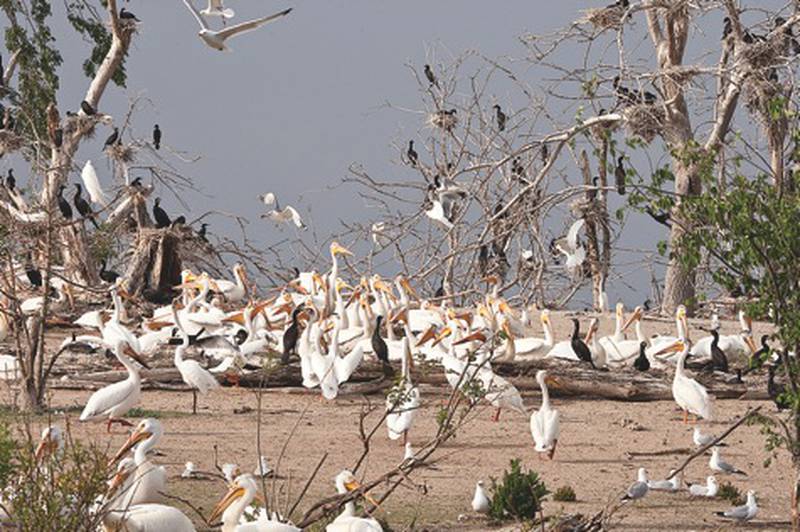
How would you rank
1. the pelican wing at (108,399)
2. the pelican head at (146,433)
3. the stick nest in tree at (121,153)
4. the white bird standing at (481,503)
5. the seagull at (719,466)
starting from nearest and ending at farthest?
the pelican head at (146,433), the white bird standing at (481,503), the seagull at (719,466), the pelican wing at (108,399), the stick nest in tree at (121,153)

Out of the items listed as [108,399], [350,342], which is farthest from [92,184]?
[108,399]

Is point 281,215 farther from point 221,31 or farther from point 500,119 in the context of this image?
point 221,31

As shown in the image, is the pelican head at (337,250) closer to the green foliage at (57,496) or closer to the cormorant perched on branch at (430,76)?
the cormorant perched on branch at (430,76)

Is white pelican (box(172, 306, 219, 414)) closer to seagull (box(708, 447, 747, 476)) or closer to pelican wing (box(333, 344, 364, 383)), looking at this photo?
pelican wing (box(333, 344, 364, 383))

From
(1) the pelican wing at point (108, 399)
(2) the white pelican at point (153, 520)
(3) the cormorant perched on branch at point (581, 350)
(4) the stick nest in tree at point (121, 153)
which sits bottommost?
(2) the white pelican at point (153, 520)

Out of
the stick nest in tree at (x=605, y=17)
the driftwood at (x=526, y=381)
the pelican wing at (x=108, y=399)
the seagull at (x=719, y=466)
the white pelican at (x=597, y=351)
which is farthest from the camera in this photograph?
the stick nest in tree at (x=605, y=17)

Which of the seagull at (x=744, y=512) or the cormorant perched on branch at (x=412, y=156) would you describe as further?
the cormorant perched on branch at (x=412, y=156)

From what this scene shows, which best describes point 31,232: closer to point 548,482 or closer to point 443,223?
point 548,482

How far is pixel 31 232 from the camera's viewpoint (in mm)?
16031

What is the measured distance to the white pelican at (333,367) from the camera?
16.1 meters

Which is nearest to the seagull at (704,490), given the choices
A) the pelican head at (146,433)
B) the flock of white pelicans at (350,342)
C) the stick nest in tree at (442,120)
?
the flock of white pelicans at (350,342)

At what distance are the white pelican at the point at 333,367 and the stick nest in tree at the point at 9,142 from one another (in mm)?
9251

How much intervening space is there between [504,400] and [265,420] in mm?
2308

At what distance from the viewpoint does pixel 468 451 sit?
1416 cm
